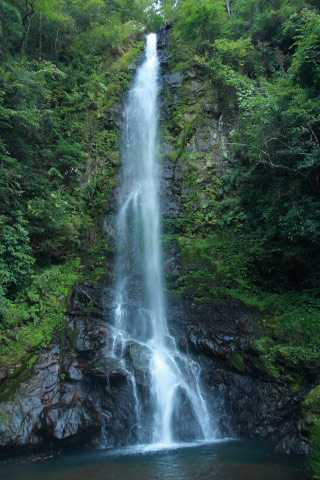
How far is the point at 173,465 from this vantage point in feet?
16.8

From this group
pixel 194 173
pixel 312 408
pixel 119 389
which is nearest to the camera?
pixel 312 408

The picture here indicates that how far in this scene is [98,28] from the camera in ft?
61.0

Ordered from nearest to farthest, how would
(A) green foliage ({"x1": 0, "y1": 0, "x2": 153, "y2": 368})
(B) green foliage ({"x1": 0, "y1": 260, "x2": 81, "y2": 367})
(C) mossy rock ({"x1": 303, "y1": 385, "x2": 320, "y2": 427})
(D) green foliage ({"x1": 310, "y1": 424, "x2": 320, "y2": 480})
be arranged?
(D) green foliage ({"x1": 310, "y1": 424, "x2": 320, "y2": 480})
(C) mossy rock ({"x1": 303, "y1": 385, "x2": 320, "y2": 427})
(B) green foliage ({"x1": 0, "y1": 260, "x2": 81, "y2": 367})
(A) green foliage ({"x1": 0, "y1": 0, "x2": 153, "y2": 368})

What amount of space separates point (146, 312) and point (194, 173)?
693 cm

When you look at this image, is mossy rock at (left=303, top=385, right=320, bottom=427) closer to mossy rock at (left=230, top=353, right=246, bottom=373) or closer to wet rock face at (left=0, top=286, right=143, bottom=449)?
mossy rock at (left=230, top=353, right=246, bottom=373)

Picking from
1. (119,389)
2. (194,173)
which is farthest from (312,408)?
(194,173)

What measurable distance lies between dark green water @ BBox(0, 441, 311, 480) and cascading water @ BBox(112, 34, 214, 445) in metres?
0.83

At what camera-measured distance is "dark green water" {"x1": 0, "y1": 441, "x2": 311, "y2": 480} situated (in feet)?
15.0

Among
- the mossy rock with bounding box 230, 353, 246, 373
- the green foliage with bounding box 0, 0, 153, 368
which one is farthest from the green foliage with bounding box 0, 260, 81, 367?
the mossy rock with bounding box 230, 353, 246, 373

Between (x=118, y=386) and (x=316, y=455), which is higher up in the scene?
(x=118, y=386)

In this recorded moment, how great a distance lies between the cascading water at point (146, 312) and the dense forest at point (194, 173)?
77 cm

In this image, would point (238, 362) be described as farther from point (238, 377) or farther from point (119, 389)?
point (119, 389)

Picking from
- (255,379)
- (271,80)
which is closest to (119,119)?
(271,80)

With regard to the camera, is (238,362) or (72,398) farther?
(238,362)
